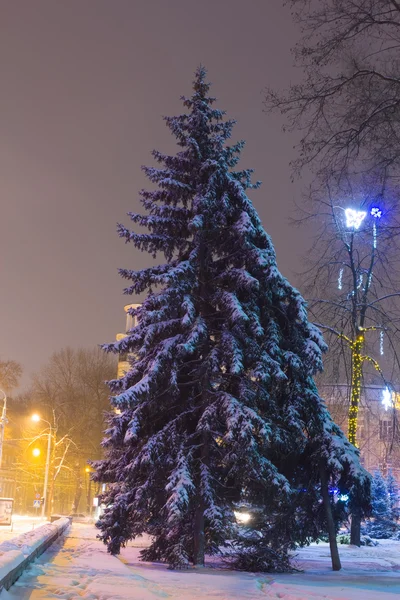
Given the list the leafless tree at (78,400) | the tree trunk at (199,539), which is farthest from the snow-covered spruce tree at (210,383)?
the leafless tree at (78,400)

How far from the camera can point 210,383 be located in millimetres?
16766

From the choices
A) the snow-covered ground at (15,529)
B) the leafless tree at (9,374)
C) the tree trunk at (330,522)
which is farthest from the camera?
the leafless tree at (9,374)

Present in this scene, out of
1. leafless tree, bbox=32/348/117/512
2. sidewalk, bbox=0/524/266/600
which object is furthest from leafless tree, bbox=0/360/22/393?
sidewalk, bbox=0/524/266/600

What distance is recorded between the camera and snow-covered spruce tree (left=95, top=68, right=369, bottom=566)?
51.7 ft

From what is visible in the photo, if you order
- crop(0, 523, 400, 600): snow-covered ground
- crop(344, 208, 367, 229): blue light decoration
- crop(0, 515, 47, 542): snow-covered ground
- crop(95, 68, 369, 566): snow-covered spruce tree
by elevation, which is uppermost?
crop(344, 208, 367, 229): blue light decoration

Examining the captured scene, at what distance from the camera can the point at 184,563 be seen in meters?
15.1

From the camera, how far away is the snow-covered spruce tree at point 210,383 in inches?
620

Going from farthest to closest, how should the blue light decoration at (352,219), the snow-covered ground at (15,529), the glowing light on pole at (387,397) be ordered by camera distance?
the snow-covered ground at (15,529)
the glowing light on pole at (387,397)
the blue light decoration at (352,219)

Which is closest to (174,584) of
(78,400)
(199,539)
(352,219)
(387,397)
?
(199,539)

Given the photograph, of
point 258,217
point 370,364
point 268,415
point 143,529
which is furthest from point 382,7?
point 370,364

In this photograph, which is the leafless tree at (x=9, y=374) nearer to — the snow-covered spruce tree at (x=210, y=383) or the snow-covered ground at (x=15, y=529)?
the snow-covered ground at (x=15, y=529)

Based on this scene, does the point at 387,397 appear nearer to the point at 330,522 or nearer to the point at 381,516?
the point at 330,522

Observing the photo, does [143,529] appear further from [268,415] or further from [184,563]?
[268,415]

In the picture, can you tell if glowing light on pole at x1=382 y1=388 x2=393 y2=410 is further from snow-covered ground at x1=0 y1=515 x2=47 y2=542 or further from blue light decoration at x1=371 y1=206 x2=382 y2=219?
snow-covered ground at x1=0 y1=515 x2=47 y2=542
